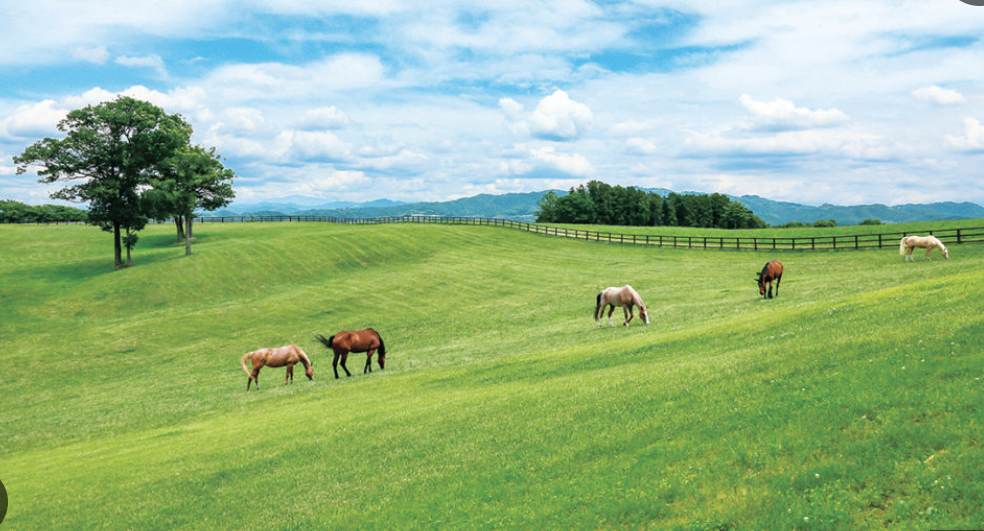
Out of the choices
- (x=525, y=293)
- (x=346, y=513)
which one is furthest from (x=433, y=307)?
(x=346, y=513)

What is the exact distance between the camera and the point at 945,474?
6.28m

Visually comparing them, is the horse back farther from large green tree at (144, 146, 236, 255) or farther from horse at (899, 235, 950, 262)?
large green tree at (144, 146, 236, 255)

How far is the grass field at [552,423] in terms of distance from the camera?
7117 millimetres

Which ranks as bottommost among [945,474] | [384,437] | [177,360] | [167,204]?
[177,360]

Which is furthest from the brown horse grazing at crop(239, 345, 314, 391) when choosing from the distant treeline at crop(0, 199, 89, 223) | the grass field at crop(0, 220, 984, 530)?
the distant treeline at crop(0, 199, 89, 223)

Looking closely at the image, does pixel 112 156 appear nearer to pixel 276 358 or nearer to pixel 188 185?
pixel 188 185

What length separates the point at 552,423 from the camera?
11.6m

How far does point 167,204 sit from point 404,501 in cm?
5973

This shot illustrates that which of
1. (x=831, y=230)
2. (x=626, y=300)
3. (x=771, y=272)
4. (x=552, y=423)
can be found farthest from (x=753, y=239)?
(x=552, y=423)

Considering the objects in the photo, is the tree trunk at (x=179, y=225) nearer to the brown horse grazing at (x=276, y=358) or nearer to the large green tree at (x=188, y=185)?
the large green tree at (x=188, y=185)

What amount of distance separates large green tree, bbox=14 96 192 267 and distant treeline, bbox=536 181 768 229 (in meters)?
96.9

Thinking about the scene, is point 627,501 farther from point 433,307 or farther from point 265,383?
point 433,307

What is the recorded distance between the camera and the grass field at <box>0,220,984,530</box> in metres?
7.12

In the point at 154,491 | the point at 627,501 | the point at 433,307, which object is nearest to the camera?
the point at 627,501
